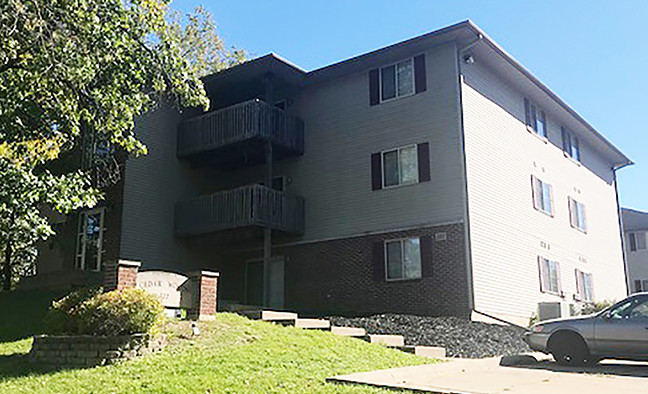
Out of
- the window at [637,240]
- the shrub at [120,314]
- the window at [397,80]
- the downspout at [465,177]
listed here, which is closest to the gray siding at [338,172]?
the downspout at [465,177]

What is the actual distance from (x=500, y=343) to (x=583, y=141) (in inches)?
631

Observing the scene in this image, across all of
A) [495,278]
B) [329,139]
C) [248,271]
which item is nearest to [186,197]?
[248,271]

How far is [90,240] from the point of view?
22266 millimetres

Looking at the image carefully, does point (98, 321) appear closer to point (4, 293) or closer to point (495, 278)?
point (495, 278)

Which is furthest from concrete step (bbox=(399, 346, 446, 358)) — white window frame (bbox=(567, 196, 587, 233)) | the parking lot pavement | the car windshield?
white window frame (bbox=(567, 196, 587, 233))

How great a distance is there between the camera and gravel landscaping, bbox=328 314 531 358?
14.4 meters

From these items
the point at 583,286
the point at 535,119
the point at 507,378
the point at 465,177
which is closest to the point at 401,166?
the point at 465,177

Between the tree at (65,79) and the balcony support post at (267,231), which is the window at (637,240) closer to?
the balcony support post at (267,231)

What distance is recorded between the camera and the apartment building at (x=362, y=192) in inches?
750

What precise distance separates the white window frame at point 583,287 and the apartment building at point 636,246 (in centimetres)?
1607

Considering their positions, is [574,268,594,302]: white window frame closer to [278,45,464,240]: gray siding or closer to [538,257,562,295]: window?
[538,257,562,295]: window

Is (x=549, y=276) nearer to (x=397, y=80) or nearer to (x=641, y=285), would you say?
(x=397, y=80)

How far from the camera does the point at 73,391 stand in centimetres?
884

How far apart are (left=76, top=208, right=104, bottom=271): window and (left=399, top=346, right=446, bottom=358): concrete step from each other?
12.1 m
